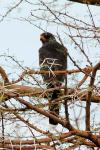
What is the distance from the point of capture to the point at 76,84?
338 centimetres

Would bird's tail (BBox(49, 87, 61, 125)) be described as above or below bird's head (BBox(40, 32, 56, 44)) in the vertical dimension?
below

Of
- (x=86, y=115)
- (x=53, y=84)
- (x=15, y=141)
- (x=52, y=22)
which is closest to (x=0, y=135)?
(x=15, y=141)

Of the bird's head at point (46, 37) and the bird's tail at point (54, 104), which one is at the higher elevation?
the bird's head at point (46, 37)

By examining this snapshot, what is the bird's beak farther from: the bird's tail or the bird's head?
the bird's tail

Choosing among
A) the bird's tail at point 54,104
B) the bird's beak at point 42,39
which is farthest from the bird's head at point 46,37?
the bird's tail at point 54,104

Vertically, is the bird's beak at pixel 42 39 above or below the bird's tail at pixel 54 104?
above

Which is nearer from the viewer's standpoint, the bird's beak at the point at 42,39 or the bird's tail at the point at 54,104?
the bird's tail at the point at 54,104

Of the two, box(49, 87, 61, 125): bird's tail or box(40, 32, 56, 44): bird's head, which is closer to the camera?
box(49, 87, 61, 125): bird's tail

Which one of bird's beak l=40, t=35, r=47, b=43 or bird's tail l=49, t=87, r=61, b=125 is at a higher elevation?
bird's beak l=40, t=35, r=47, b=43

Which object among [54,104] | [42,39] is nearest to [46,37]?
[42,39]

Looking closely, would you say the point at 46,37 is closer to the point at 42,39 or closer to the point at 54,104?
the point at 42,39

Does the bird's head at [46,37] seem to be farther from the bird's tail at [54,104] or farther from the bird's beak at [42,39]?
the bird's tail at [54,104]

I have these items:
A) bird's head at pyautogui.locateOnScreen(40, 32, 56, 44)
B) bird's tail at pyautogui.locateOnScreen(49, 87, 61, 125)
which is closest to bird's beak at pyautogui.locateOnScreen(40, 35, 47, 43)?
bird's head at pyautogui.locateOnScreen(40, 32, 56, 44)

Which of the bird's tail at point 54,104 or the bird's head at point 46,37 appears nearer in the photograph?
the bird's tail at point 54,104
